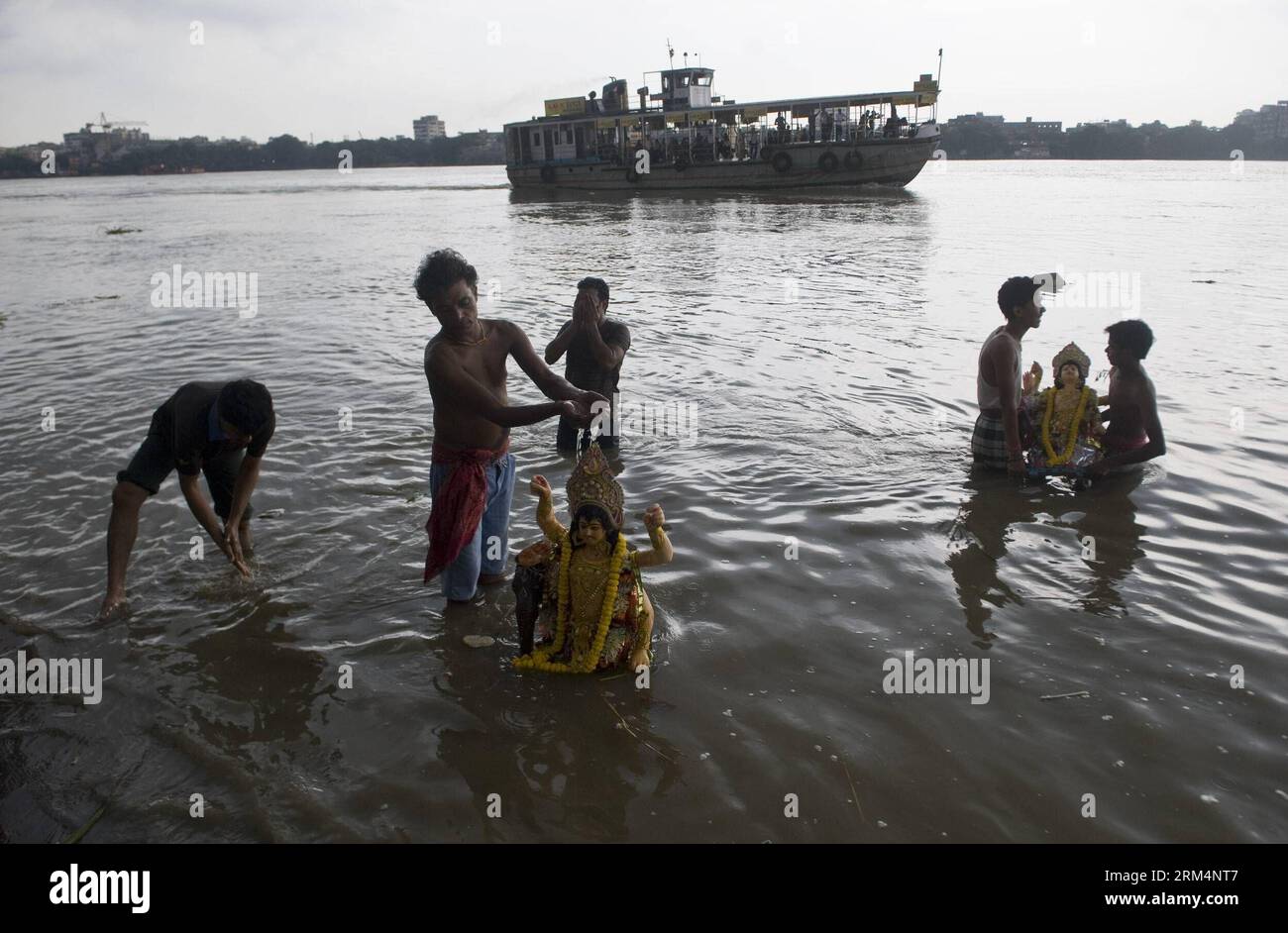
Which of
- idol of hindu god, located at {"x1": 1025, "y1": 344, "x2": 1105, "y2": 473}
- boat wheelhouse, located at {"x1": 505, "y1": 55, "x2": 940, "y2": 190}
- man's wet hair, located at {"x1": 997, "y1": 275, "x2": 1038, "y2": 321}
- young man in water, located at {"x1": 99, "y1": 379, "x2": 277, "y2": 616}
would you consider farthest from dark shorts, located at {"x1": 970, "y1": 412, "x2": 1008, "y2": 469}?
boat wheelhouse, located at {"x1": 505, "y1": 55, "x2": 940, "y2": 190}

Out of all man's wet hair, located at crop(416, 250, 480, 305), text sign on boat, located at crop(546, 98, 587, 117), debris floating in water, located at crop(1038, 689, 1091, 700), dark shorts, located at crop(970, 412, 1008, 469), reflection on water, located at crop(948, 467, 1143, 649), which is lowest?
debris floating in water, located at crop(1038, 689, 1091, 700)

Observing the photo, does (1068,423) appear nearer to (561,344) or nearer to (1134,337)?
(1134,337)

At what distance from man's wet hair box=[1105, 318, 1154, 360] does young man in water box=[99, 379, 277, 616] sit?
18.1 ft

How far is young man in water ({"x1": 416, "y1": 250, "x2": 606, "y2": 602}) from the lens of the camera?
411 cm

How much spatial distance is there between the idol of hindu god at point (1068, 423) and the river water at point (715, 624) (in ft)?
1.04

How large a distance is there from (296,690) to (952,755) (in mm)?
2942

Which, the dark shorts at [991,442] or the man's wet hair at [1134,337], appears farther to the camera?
the dark shorts at [991,442]

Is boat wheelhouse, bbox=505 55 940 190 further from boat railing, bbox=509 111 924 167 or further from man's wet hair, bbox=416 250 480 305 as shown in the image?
man's wet hair, bbox=416 250 480 305

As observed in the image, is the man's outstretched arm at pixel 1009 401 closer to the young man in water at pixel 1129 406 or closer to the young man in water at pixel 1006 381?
the young man in water at pixel 1006 381

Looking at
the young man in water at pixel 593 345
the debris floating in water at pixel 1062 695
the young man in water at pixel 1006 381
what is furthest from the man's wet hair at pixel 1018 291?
the debris floating in water at pixel 1062 695

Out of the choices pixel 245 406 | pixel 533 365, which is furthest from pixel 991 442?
pixel 245 406

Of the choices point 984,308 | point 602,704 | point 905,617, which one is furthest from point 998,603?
point 984,308

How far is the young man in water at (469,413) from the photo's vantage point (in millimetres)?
4105

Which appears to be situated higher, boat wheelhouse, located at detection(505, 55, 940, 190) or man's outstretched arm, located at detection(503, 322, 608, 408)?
boat wheelhouse, located at detection(505, 55, 940, 190)
